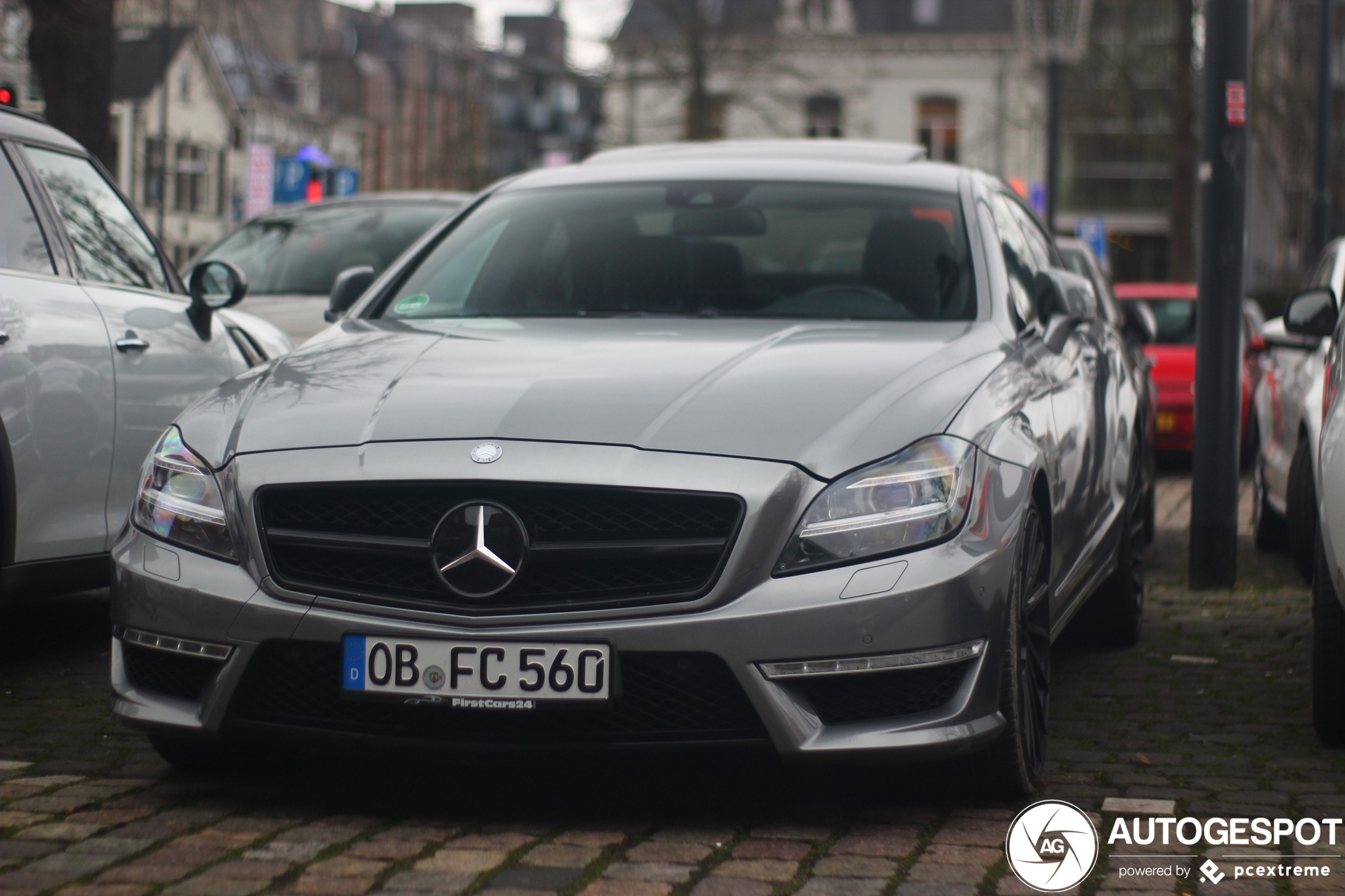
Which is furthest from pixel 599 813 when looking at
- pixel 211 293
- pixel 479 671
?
pixel 211 293

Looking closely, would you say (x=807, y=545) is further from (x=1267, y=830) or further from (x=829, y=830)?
(x=1267, y=830)

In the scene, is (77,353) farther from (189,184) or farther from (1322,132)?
(189,184)

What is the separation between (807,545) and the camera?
3730 mm

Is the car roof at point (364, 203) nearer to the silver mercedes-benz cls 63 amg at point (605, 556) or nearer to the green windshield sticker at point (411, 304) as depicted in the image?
the green windshield sticker at point (411, 304)

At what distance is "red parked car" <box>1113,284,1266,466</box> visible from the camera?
14.7 m

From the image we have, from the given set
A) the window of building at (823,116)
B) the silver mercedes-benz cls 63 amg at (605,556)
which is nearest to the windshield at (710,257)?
the silver mercedes-benz cls 63 amg at (605,556)

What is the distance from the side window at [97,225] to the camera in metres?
6.09

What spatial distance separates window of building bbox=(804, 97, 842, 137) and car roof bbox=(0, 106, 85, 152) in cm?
5238

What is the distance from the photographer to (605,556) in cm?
374

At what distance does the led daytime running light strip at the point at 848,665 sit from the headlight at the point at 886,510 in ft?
0.60

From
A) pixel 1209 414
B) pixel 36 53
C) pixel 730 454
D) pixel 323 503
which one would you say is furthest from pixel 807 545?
pixel 36 53

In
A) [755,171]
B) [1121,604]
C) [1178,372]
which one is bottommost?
[1178,372]

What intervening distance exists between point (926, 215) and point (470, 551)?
2.25m

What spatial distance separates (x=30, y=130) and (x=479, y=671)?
10.8 feet
